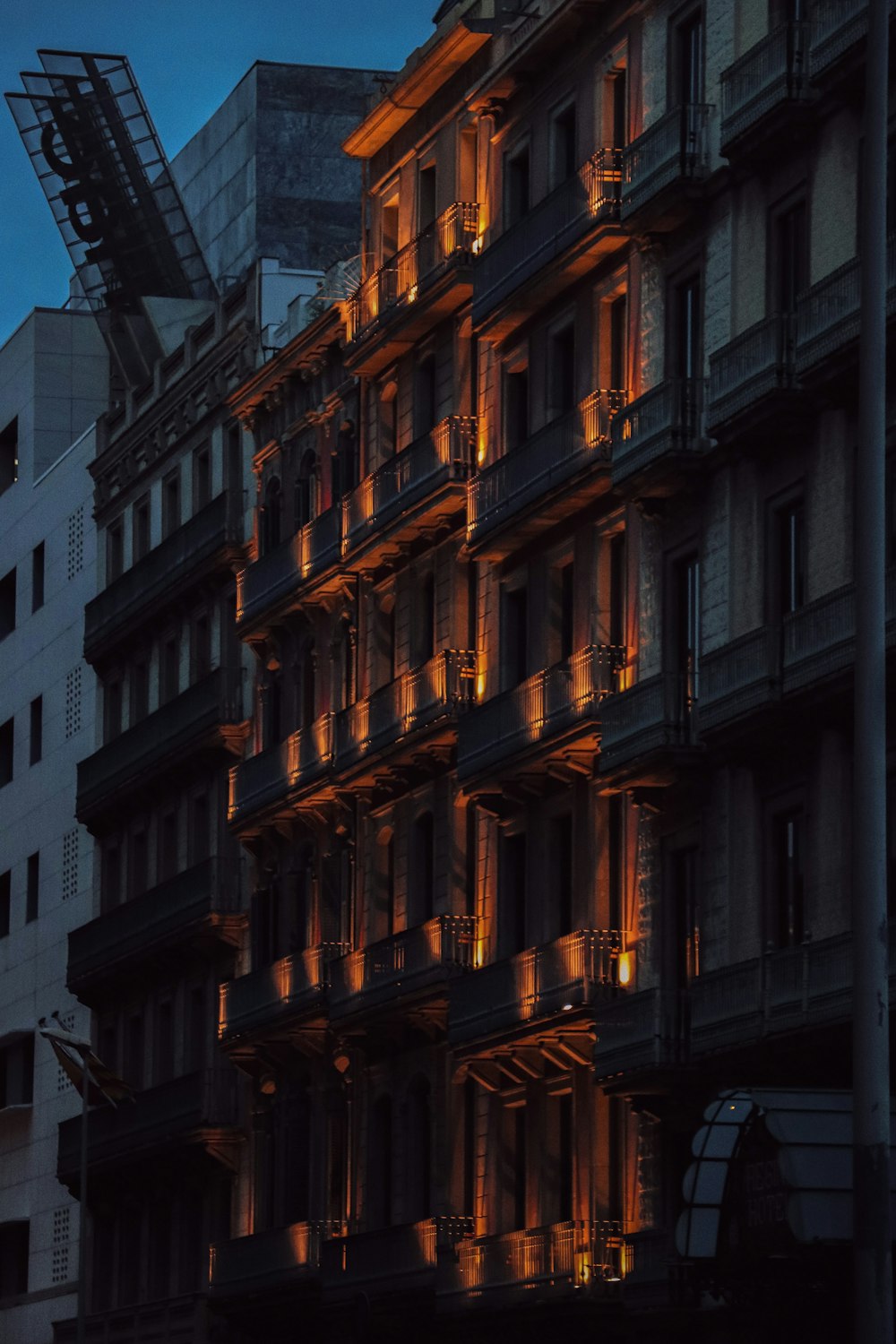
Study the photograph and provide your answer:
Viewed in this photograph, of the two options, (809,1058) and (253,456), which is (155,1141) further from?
(809,1058)

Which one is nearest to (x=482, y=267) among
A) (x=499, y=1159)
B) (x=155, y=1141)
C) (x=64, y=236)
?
(x=499, y=1159)

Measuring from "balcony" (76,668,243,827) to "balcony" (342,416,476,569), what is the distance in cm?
793

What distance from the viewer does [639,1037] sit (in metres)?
40.4

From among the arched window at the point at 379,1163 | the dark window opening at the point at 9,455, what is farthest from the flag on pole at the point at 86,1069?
the dark window opening at the point at 9,455

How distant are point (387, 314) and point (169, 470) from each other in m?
15.1

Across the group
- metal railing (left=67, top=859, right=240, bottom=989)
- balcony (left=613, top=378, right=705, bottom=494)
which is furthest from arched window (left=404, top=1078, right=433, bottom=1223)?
balcony (left=613, top=378, right=705, bottom=494)

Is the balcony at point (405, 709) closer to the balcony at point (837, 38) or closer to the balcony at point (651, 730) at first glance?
the balcony at point (651, 730)

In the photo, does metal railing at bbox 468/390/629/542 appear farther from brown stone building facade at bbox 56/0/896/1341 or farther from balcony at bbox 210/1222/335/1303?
balcony at bbox 210/1222/335/1303

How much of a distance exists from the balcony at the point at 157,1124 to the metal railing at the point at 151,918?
2.94m

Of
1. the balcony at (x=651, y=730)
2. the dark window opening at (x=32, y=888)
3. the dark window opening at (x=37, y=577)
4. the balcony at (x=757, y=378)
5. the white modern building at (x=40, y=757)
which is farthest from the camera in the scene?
the dark window opening at (x=37, y=577)

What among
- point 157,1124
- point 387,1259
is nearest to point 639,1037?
point 387,1259

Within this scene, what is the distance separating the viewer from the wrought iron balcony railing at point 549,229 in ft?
145

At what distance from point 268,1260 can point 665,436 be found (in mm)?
20333

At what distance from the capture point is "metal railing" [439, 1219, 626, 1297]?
42.2 m
